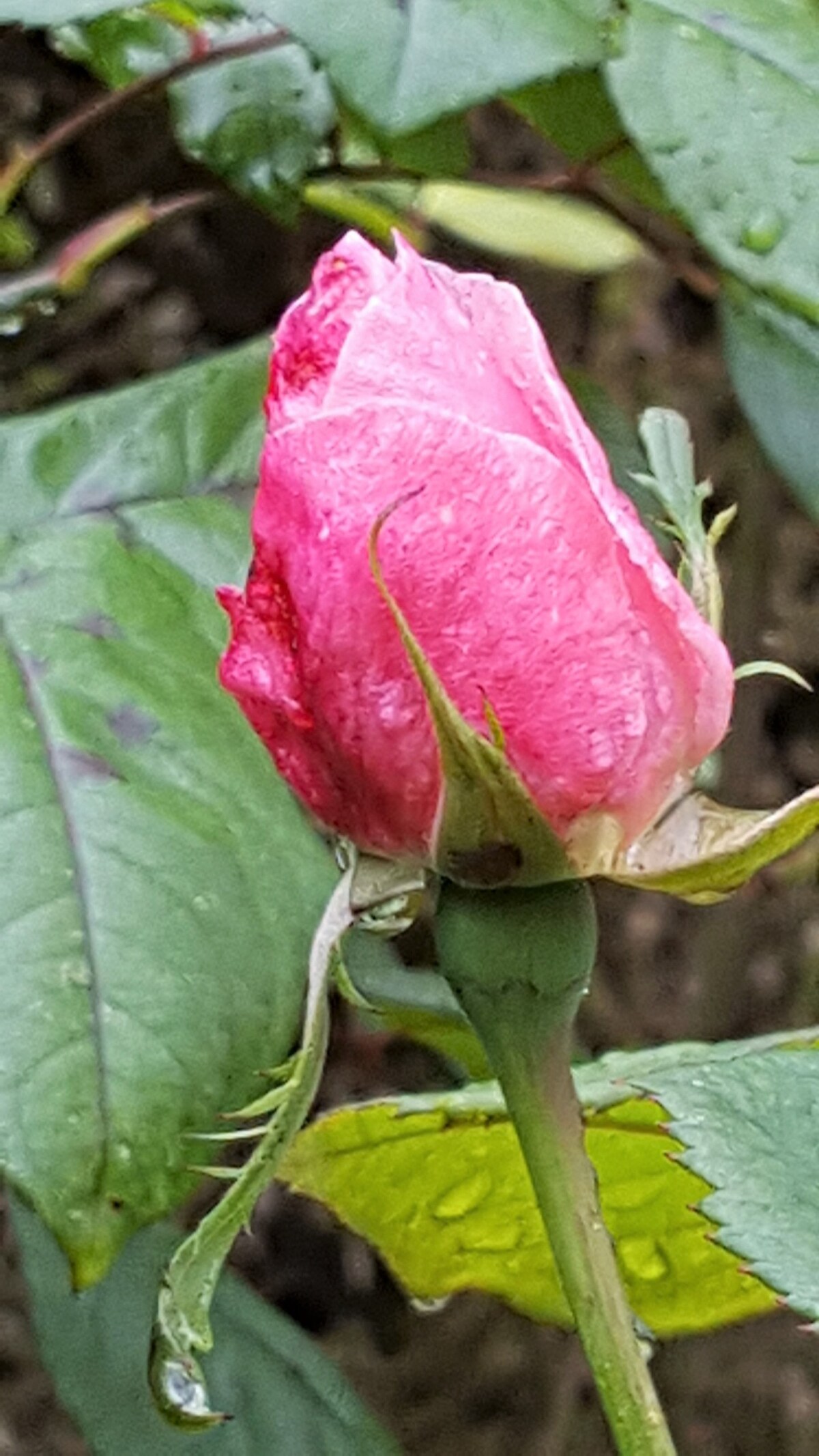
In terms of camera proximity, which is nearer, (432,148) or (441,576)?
(441,576)

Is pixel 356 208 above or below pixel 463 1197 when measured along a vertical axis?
above

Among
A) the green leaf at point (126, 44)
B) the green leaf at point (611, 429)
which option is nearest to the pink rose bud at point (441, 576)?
the green leaf at point (611, 429)

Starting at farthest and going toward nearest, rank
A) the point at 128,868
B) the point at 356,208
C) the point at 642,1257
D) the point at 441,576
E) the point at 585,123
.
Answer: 1. the point at 356,208
2. the point at 585,123
3. the point at 642,1257
4. the point at 128,868
5. the point at 441,576

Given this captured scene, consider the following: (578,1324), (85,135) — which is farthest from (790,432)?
(85,135)

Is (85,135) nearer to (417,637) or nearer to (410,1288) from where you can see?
(410,1288)

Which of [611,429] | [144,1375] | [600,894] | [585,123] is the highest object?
[585,123]

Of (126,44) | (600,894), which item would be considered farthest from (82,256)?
(600,894)

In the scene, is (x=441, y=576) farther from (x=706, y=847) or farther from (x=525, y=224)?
(x=525, y=224)

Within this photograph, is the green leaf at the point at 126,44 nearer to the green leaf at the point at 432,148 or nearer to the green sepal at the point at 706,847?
the green leaf at the point at 432,148
